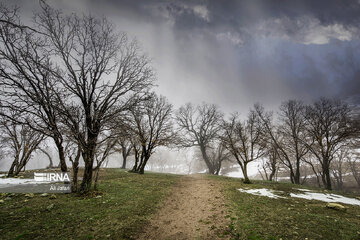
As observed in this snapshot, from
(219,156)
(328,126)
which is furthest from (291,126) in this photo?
(219,156)

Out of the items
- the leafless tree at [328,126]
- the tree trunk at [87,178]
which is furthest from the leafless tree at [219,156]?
the tree trunk at [87,178]

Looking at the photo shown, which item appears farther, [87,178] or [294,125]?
[294,125]

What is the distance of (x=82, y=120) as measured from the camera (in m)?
7.80

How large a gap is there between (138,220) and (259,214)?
201 inches

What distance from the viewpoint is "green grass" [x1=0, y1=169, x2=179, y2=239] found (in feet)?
13.5

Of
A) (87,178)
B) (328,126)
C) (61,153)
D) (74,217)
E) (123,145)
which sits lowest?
(74,217)

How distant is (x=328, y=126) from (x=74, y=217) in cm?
2518

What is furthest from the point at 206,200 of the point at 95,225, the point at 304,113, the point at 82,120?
the point at 304,113

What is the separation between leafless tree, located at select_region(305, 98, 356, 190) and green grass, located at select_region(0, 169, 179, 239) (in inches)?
803

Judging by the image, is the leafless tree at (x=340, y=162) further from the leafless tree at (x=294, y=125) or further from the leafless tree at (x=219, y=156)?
the leafless tree at (x=219, y=156)

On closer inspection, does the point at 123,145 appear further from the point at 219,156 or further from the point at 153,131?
the point at 219,156

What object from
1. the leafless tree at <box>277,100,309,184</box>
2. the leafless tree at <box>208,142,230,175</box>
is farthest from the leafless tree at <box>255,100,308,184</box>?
the leafless tree at <box>208,142,230,175</box>

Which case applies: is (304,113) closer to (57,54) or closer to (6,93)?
(57,54)

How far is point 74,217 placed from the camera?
5062 millimetres
